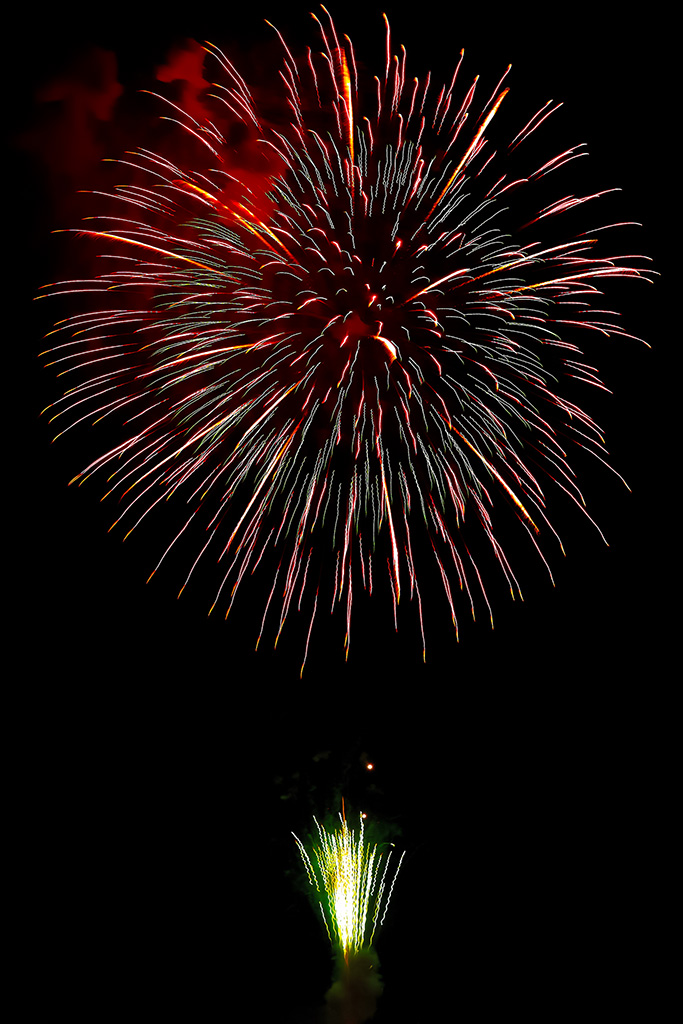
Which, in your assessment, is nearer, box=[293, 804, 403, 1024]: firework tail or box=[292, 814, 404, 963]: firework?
box=[293, 804, 403, 1024]: firework tail

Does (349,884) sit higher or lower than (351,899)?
higher

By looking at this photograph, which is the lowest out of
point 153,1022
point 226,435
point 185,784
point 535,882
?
point 153,1022

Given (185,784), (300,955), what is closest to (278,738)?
(185,784)

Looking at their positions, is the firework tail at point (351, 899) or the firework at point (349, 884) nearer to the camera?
the firework tail at point (351, 899)

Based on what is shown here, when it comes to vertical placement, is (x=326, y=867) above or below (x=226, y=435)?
below

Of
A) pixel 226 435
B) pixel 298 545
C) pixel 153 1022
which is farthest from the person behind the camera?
pixel 153 1022

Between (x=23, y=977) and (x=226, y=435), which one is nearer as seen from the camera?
(x=226, y=435)

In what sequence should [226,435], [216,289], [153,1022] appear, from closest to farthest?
[216,289] → [226,435] → [153,1022]

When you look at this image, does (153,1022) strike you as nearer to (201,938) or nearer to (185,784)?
(201,938)
